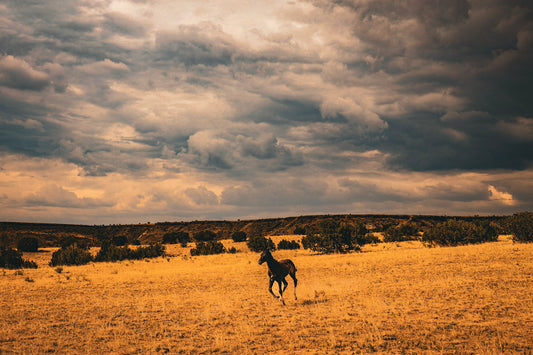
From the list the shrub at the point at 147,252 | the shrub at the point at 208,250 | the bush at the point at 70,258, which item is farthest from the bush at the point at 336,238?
the bush at the point at 70,258

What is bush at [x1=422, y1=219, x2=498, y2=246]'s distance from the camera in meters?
42.7

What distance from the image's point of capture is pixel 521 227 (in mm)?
37906

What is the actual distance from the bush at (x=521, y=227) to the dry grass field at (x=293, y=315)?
674 inches

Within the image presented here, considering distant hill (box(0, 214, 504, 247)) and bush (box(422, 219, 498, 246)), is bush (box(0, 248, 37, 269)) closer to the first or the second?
bush (box(422, 219, 498, 246))

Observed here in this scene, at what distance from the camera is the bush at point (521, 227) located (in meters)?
37.4

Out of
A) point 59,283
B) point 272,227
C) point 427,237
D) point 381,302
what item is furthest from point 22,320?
point 272,227

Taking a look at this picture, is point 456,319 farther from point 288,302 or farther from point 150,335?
point 150,335

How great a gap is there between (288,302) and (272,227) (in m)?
101

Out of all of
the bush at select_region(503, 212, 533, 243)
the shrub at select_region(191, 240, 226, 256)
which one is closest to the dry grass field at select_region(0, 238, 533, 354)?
the bush at select_region(503, 212, 533, 243)

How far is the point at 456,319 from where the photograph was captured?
11.9 m

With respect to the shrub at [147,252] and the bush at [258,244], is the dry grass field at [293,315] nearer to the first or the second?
the shrub at [147,252]

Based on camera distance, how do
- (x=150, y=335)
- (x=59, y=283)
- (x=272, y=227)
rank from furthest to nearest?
1. (x=272, y=227)
2. (x=59, y=283)
3. (x=150, y=335)

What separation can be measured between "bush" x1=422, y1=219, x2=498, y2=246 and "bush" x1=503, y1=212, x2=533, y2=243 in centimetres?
358

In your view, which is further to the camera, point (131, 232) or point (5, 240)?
point (131, 232)
